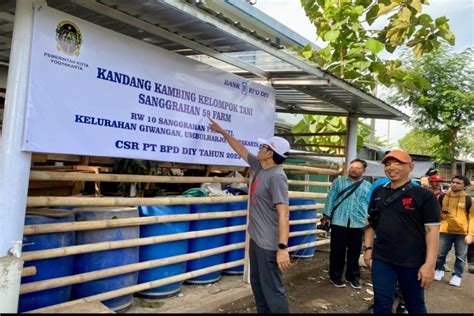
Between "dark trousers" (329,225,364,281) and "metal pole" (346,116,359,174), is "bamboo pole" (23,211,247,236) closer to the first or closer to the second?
"dark trousers" (329,225,364,281)

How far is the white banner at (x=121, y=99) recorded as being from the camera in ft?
9.29

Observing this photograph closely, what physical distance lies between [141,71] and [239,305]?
2.65 m

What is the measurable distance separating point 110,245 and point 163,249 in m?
0.69

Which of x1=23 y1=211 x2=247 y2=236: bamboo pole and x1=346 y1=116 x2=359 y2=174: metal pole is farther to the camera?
x1=346 y1=116 x2=359 y2=174: metal pole

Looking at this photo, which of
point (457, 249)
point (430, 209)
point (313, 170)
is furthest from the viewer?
point (457, 249)

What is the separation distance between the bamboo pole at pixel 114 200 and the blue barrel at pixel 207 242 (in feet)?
0.35

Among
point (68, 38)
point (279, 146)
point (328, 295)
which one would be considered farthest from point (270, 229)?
point (328, 295)

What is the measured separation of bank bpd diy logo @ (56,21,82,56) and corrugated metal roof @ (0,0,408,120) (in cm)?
29

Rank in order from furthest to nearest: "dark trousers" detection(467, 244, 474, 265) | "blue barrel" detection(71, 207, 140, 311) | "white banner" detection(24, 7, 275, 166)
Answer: "dark trousers" detection(467, 244, 474, 265), "blue barrel" detection(71, 207, 140, 311), "white banner" detection(24, 7, 275, 166)

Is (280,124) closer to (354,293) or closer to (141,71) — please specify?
(354,293)

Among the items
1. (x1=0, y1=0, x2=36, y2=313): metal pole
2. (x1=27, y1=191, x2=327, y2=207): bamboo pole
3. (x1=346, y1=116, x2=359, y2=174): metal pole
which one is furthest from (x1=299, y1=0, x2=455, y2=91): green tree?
(x1=0, y1=0, x2=36, y2=313): metal pole

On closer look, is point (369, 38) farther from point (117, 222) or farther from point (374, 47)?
point (117, 222)

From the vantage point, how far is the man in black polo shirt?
3064 mm

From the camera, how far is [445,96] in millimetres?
14430
